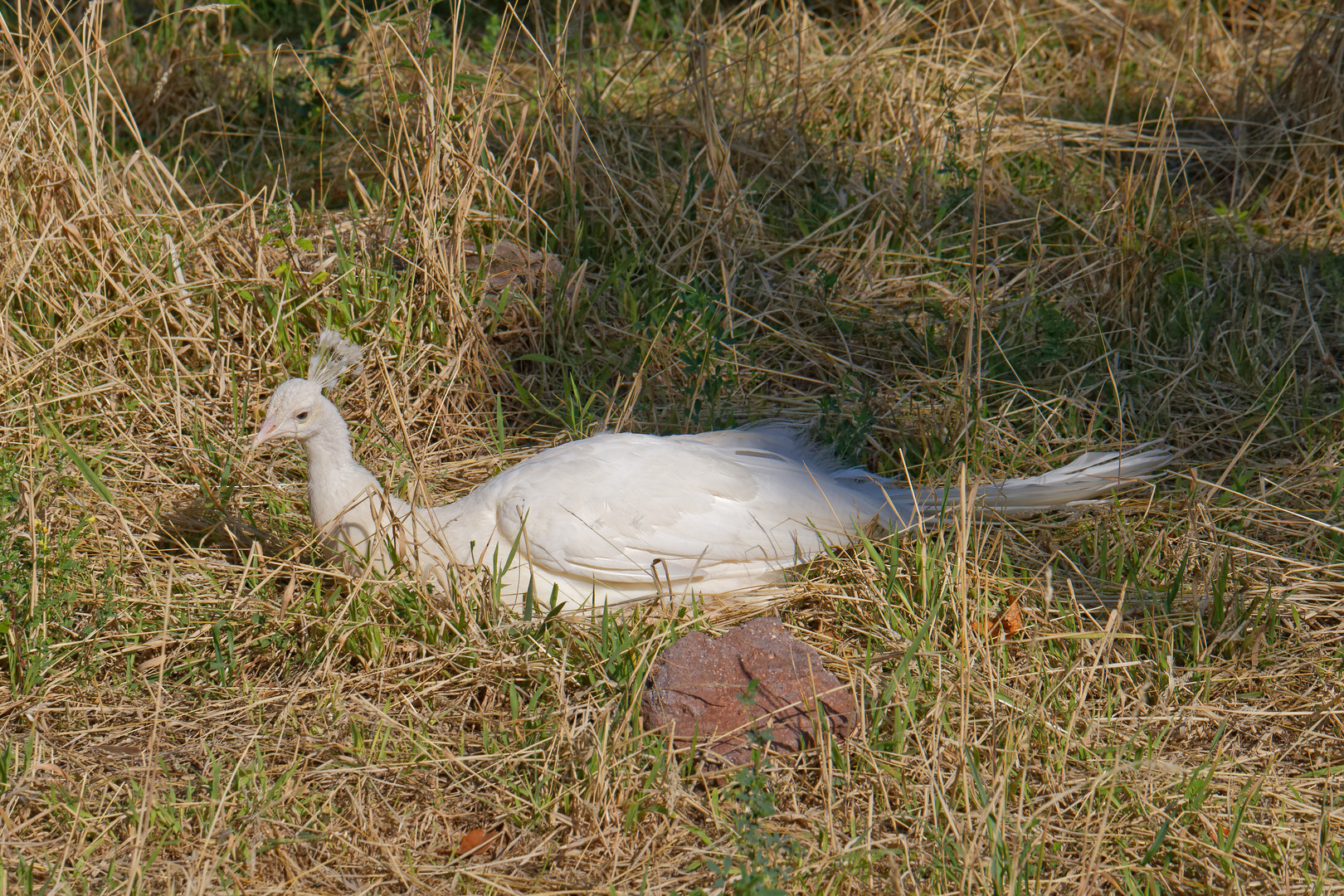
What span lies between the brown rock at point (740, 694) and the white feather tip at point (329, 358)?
1171mm

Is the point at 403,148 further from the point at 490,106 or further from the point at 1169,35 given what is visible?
the point at 1169,35

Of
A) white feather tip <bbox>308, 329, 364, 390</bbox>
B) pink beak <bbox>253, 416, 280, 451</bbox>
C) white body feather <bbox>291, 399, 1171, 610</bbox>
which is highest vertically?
white feather tip <bbox>308, 329, 364, 390</bbox>

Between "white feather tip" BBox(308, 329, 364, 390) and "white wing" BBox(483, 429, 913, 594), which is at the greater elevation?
"white feather tip" BBox(308, 329, 364, 390)

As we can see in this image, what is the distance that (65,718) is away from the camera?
2.52 m

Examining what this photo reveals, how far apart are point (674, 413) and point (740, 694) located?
145cm

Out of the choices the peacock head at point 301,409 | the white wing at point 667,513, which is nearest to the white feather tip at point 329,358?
the peacock head at point 301,409

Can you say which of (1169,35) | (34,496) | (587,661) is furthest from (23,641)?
(1169,35)

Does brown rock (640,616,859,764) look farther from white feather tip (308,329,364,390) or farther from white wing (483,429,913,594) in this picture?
white feather tip (308,329,364,390)

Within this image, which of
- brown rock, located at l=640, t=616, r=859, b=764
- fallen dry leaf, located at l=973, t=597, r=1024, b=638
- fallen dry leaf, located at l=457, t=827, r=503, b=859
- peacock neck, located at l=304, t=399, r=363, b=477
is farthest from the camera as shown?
peacock neck, located at l=304, t=399, r=363, b=477

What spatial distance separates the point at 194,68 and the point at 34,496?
293 centimetres

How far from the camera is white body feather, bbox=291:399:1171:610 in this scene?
284 centimetres

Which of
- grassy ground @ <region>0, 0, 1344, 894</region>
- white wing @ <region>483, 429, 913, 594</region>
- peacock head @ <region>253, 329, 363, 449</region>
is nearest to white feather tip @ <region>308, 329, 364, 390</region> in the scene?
peacock head @ <region>253, 329, 363, 449</region>

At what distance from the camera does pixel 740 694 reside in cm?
243

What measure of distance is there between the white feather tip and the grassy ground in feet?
0.93
